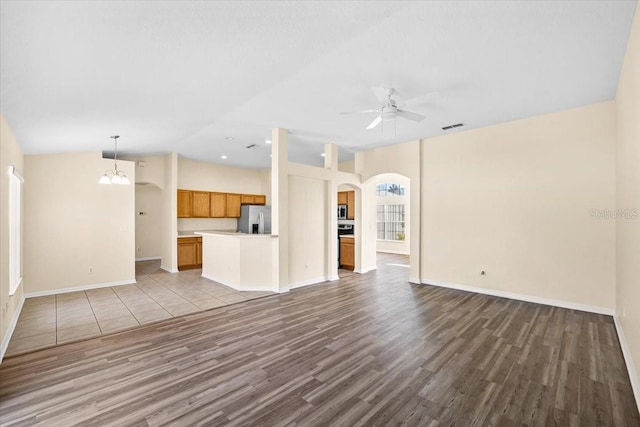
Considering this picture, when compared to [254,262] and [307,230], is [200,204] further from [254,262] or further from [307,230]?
[307,230]

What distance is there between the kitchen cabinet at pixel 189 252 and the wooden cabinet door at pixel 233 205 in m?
1.40

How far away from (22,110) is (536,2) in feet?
15.5

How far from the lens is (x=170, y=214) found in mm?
7332

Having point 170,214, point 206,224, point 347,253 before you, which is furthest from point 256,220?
point 347,253

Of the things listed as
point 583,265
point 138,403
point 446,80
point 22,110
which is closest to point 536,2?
point 446,80

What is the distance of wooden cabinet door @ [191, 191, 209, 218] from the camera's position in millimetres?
8117

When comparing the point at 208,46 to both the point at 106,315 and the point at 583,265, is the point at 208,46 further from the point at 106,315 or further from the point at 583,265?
the point at 583,265

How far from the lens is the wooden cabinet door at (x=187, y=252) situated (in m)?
7.49

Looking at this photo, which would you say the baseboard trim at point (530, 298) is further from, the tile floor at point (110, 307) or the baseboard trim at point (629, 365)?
the tile floor at point (110, 307)

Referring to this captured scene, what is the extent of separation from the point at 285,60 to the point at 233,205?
6.76 m

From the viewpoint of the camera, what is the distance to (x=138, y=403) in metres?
2.20

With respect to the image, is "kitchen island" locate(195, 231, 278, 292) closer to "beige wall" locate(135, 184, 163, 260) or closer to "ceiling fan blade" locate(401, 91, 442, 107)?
"ceiling fan blade" locate(401, 91, 442, 107)

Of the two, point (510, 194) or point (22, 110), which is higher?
point (22, 110)

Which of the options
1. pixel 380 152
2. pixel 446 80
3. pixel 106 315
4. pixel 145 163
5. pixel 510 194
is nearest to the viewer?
pixel 446 80
